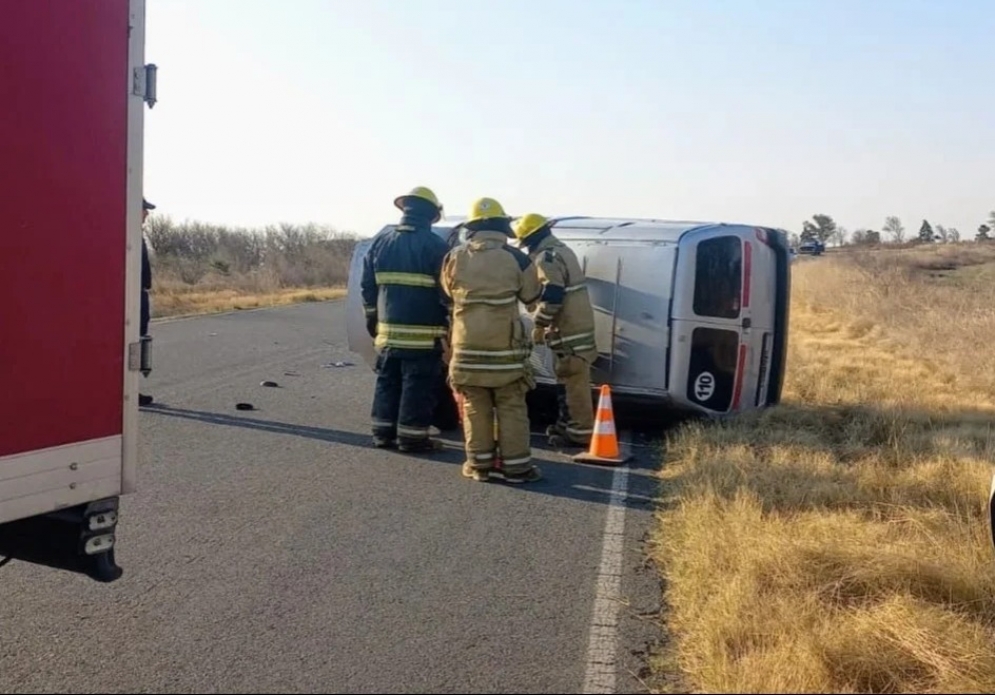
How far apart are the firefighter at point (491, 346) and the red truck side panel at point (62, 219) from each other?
3.84 metres

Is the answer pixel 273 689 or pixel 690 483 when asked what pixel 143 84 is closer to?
pixel 273 689

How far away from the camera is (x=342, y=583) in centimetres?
515

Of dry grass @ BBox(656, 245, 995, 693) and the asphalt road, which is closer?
dry grass @ BBox(656, 245, 995, 693)

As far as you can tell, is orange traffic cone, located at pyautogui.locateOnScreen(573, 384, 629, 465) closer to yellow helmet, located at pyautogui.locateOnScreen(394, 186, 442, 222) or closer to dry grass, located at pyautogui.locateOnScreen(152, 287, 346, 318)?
yellow helmet, located at pyautogui.locateOnScreen(394, 186, 442, 222)

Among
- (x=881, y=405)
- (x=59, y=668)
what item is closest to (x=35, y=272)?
(x=59, y=668)

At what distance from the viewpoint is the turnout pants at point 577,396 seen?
8766 mm

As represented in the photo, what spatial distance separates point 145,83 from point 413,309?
14.4 ft

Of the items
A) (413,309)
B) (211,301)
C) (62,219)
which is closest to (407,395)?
(413,309)

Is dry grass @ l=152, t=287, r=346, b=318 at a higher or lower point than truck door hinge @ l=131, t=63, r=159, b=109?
lower

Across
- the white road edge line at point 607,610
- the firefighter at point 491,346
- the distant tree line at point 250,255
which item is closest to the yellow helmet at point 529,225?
the firefighter at point 491,346

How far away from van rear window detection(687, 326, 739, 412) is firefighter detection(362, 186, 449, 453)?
230 cm

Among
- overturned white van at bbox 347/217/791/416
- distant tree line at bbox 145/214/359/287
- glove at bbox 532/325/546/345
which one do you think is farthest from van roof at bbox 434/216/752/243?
distant tree line at bbox 145/214/359/287

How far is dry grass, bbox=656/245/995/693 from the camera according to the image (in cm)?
397

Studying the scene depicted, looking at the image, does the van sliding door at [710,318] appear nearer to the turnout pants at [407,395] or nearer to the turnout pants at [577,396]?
the turnout pants at [577,396]
